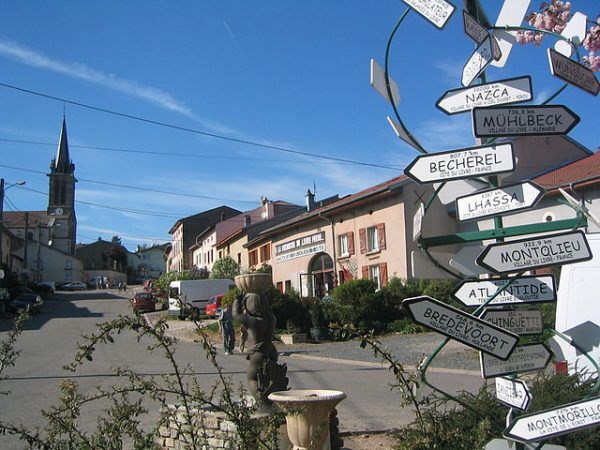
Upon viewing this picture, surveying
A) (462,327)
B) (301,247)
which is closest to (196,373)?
(462,327)

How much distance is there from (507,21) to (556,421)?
243 cm

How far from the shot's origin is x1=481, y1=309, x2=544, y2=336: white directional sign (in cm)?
332

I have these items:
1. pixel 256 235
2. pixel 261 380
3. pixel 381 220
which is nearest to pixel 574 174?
pixel 381 220

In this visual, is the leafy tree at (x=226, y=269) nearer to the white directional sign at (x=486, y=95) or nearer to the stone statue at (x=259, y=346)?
the stone statue at (x=259, y=346)

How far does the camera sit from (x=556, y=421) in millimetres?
2975

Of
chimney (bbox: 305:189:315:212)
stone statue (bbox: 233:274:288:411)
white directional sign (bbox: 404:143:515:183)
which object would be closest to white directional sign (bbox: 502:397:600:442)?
white directional sign (bbox: 404:143:515:183)

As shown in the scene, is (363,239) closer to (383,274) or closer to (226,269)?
(383,274)

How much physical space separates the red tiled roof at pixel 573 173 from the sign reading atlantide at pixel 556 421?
1850cm

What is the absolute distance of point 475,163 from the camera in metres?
3.29

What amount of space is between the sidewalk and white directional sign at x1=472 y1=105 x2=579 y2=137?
1013 centimetres

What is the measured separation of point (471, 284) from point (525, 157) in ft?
81.8

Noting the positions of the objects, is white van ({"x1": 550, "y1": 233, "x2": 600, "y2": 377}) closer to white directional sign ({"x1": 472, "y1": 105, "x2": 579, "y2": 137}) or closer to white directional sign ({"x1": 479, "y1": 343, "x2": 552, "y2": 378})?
white directional sign ({"x1": 479, "y1": 343, "x2": 552, "y2": 378})

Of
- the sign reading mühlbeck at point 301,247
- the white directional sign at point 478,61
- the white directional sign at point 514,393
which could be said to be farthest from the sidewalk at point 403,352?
the sign reading mühlbeck at point 301,247

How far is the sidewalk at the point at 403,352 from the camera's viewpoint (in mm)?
14641
